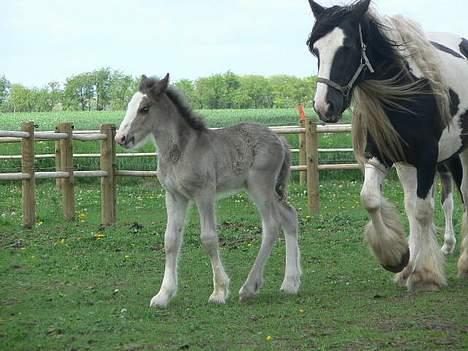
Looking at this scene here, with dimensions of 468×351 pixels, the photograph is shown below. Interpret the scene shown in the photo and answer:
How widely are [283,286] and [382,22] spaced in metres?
2.45

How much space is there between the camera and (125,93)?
53.6m

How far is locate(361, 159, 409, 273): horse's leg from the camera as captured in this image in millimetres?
8250

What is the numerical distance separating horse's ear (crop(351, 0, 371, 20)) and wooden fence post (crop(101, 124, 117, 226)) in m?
7.46

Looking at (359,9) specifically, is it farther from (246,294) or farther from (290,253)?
(246,294)

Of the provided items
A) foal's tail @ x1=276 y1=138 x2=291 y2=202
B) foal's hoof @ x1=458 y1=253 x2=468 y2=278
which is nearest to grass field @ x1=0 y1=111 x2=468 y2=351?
foal's hoof @ x1=458 y1=253 x2=468 y2=278

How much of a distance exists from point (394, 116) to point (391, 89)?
0.76ft

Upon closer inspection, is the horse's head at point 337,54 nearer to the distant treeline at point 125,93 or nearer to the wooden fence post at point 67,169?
the wooden fence post at point 67,169


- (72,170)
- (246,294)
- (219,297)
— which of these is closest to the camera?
(219,297)

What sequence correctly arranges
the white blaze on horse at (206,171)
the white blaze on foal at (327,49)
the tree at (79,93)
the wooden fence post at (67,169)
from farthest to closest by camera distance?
1. the tree at (79,93)
2. the wooden fence post at (67,169)
3. the white blaze on horse at (206,171)
4. the white blaze on foal at (327,49)

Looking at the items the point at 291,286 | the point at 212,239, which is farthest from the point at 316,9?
the point at 291,286

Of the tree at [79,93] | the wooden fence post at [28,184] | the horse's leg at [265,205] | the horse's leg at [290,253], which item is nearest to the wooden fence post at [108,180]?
the wooden fence post at [28,184]

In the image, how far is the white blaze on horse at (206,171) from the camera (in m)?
8.12

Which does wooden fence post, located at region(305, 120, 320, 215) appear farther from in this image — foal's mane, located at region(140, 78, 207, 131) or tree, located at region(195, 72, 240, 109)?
tree, located at region(195, 72, 240, 109)

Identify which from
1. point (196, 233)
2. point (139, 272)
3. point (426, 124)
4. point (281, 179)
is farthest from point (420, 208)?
point (196, 233)
